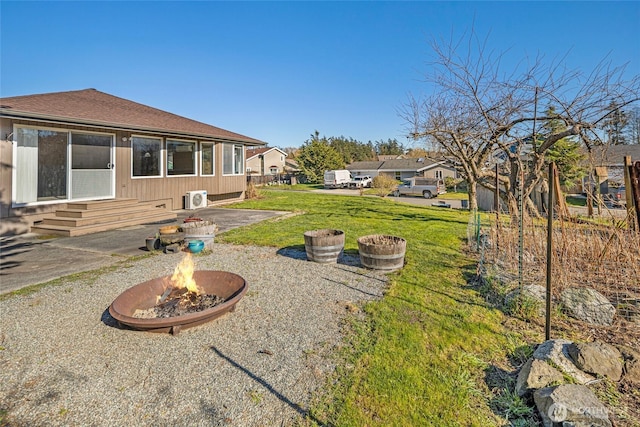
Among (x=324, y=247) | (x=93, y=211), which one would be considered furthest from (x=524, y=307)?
(x=93, y=211)

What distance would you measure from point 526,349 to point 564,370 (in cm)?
49

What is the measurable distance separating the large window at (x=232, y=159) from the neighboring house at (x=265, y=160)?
28.5 meters

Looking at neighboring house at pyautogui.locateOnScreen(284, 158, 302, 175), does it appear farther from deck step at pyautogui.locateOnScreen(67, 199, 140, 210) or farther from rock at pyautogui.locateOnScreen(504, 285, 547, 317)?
rock at pyautogui.locateOnScreen(504, 285, 547, 317)

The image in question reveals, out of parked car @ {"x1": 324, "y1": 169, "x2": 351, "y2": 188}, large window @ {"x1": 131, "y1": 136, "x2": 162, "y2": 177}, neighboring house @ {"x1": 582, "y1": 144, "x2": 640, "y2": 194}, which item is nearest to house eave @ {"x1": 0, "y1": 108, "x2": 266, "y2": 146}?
large window @ {"x1": 131, "y1": 136, "x2": 162, "y2": 177}

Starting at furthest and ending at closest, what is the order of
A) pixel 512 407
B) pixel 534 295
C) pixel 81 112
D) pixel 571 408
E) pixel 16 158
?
pixel 81 112, pixel 16 158, pixel 534 295, pixel 512 407, pixel 571 408

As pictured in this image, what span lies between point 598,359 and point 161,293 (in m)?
4.32

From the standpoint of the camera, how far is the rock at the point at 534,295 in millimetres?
3607

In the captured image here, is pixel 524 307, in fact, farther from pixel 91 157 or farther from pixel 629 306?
pixel 91 157

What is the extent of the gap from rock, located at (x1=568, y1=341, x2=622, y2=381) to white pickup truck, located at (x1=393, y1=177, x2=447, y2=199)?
82.4 ft

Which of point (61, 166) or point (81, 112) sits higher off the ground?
point (81, 112)

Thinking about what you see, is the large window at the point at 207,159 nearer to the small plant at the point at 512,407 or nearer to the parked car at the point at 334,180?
the small plant at the point at 512,407

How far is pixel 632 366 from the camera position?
2410 millimetres

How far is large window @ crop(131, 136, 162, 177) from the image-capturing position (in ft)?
34.5

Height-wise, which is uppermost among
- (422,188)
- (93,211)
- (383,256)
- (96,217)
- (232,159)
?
(232,159)
